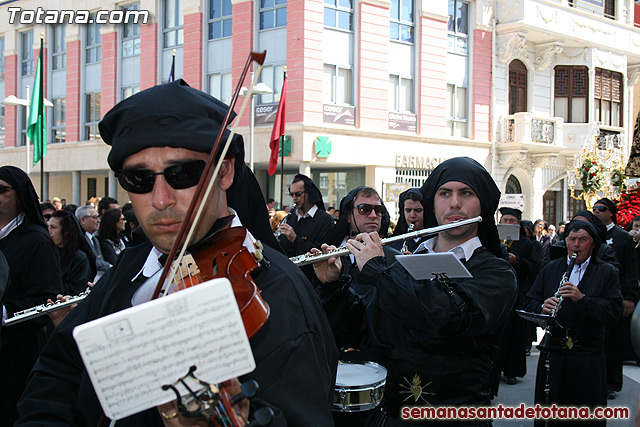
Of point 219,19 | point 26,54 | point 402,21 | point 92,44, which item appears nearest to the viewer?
point 219,19

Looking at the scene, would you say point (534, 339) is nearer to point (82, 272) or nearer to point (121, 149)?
point (82, 272)

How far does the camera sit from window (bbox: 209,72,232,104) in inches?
787

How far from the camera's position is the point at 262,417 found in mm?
1239

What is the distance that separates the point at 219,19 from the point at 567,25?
13726mm

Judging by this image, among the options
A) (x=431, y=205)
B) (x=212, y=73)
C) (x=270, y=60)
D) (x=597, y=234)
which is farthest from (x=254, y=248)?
(x=212, y=73)

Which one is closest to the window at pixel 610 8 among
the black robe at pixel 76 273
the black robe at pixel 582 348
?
the black robe at pixel 582 348

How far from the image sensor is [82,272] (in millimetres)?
5789

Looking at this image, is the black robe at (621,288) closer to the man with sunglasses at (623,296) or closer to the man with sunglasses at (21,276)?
the man with sunglasses at (623,296)

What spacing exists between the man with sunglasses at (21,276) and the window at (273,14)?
1586 cm

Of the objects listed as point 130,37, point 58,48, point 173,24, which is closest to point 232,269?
point 173,24

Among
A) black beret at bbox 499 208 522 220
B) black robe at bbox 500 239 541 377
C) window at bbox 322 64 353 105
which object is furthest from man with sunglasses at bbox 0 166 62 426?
window at bbox 322 64 353 105

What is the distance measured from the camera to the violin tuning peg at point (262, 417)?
4.04 ft

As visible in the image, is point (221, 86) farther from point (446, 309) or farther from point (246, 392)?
point (246, 392)

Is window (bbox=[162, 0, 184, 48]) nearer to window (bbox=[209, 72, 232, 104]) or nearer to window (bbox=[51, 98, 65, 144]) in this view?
window (bbox=[209, 72, 232, 104])
